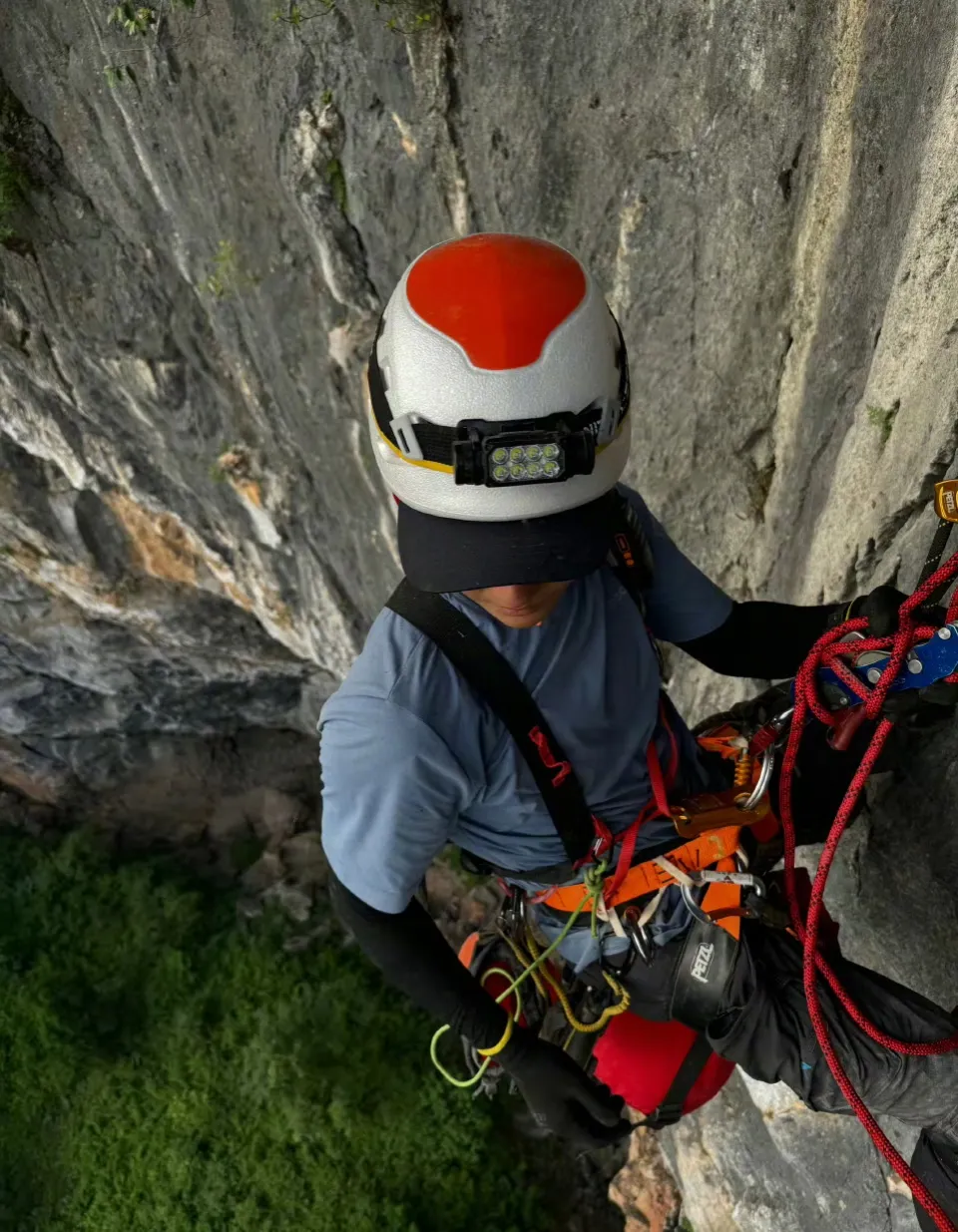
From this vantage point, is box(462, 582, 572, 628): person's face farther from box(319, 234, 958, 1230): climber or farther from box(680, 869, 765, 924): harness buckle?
box(680, 869, 765, 924): harness buckle

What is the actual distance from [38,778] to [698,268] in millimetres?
10470

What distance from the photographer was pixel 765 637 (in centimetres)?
199

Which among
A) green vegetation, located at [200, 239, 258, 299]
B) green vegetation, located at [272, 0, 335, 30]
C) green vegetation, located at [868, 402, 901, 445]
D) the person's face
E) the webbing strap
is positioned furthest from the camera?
green vegetation, located at [200, 239, 258, 299]

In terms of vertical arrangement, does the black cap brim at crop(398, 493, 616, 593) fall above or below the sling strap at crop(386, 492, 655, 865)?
above

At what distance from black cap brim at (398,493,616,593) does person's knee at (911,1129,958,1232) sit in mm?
1360

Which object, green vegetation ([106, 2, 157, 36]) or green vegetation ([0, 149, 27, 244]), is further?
green vegetation ([0, 149, 27, 244])

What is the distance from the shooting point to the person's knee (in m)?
1.64

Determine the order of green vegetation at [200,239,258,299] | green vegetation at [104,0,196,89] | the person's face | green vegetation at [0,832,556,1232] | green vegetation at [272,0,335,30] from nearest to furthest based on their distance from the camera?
the person's face → green vegetation at [272,0,335,30] → green vegetation at [104,0,196,89] → green vegetation at [200,239,258,299] → green vegetation at [0,832,556,1232]

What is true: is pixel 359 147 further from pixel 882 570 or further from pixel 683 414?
pixel 882 570

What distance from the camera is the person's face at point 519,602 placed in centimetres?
155

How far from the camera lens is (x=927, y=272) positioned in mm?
1997

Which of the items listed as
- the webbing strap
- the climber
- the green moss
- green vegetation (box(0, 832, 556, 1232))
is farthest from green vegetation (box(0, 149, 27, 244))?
green vegetation (box(0, 832, 556, 1232))

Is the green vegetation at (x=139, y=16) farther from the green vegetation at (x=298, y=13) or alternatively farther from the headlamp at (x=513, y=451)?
the headlamp at (x=513, y=451)

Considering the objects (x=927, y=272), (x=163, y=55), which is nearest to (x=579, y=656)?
(x=927, y=272)
